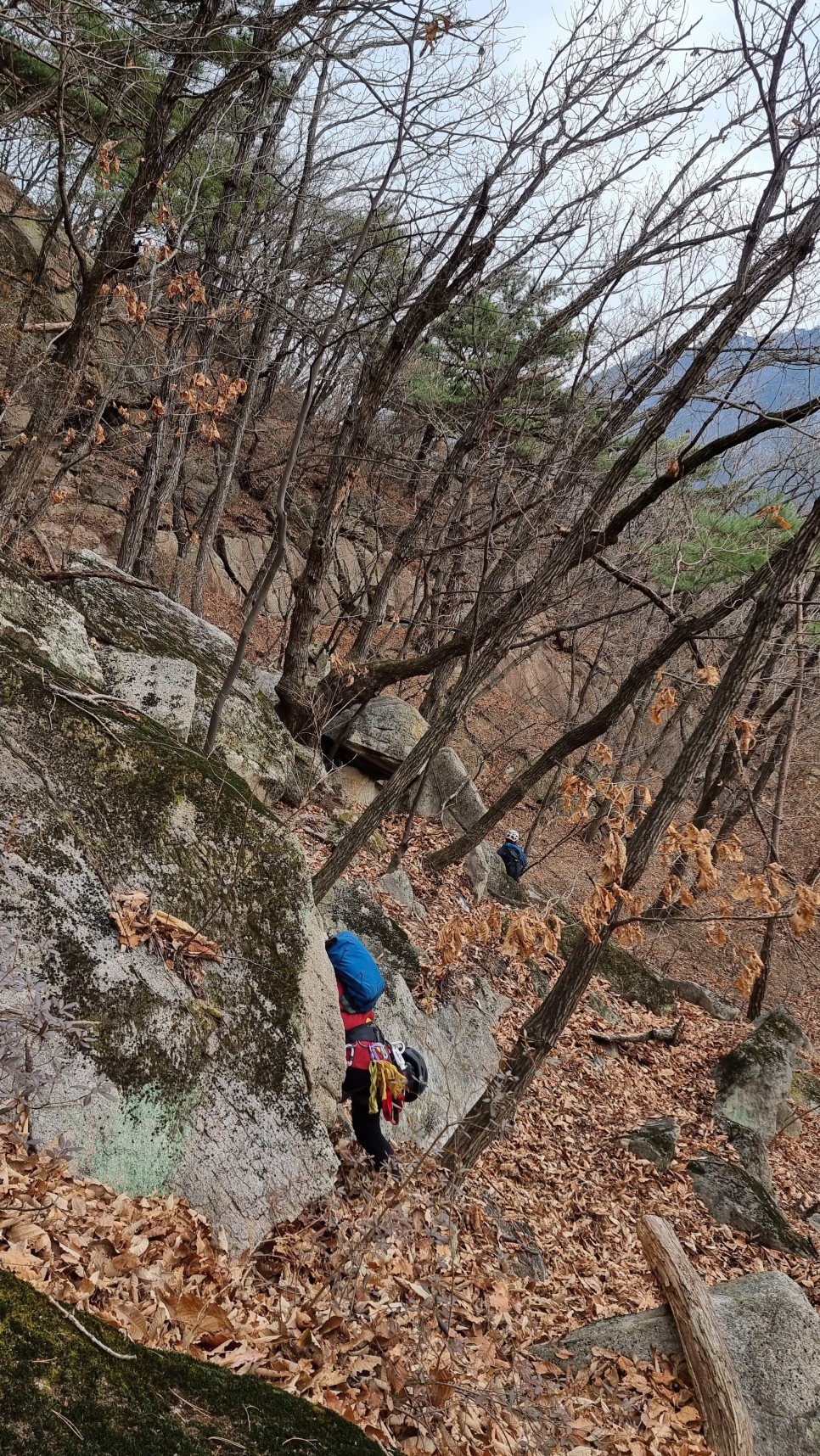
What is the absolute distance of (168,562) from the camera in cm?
1769

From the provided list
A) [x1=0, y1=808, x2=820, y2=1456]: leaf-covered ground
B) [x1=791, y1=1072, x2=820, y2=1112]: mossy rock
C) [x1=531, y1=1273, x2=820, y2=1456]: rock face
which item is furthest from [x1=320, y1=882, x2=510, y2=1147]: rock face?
[x1=791, y1=1072, x2=820, y2=1112]: mossy rock

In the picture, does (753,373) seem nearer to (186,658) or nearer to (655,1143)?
(186,658)

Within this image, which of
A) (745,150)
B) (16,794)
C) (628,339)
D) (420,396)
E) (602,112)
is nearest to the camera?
(16,794)

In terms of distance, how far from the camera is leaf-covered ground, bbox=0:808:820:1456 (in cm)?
292

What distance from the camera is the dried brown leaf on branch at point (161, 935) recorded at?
13.0 ft

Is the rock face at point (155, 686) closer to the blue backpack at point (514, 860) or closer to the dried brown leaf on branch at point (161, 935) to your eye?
the dried brown leaf on branch at point (161, 935)

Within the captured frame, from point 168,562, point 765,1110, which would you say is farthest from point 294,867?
point 168,562

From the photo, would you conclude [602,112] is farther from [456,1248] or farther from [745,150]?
[456,1248]

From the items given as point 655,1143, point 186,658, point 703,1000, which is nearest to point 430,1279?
point 655,1143

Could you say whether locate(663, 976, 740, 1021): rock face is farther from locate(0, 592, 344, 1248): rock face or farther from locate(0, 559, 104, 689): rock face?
locate(0, 559, 104, 689): rock face

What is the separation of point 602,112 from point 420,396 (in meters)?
8.31

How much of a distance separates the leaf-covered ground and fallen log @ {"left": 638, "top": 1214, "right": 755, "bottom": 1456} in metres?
0.12

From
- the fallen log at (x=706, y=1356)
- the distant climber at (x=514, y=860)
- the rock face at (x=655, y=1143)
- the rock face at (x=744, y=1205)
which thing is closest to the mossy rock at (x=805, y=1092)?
the rock face at (x=744, y=1205)

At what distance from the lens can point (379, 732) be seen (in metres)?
12.2
